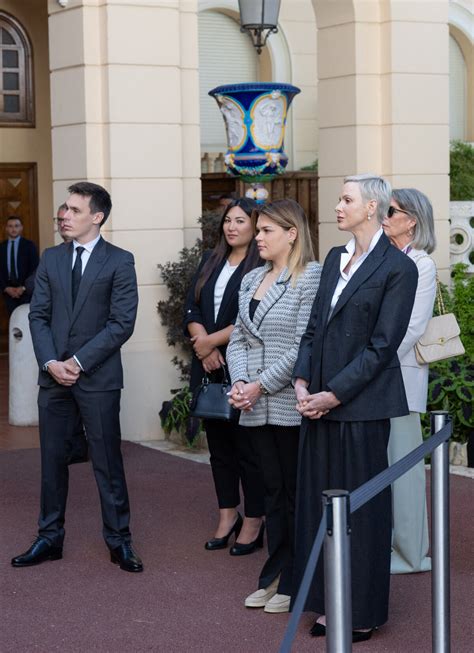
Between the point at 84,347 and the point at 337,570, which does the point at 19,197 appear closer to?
A: the point at 84,347

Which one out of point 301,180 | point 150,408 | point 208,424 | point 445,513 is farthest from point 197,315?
point 301,180

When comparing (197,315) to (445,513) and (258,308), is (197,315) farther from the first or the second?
(445,513)

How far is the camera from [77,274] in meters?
6.49

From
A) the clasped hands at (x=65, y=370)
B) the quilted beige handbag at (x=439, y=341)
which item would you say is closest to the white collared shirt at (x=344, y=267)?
the quilted beige handbag at (x=439, y=341)

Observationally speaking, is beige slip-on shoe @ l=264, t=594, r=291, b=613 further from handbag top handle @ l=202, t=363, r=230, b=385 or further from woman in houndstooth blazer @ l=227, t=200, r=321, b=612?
handbag top handle @ l=202, t=363, r=230, b=385

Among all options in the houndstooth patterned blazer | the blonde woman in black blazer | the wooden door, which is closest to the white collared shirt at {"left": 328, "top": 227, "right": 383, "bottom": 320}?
the blonde woman in black blazer

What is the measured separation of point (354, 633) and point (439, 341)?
165 cm

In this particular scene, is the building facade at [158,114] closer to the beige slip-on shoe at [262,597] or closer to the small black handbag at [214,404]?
the small black handbag at [214,404]

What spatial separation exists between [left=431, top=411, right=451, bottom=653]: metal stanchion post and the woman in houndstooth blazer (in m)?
1.04

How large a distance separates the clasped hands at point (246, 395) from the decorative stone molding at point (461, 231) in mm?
6750

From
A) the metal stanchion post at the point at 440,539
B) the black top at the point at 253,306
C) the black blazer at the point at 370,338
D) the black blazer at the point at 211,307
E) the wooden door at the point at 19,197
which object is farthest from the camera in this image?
the wooden door at the point at 19,197

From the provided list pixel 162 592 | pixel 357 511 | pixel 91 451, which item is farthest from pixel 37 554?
pixel 357 511

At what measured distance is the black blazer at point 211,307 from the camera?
22.3ft

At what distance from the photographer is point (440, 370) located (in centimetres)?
934
